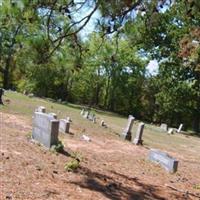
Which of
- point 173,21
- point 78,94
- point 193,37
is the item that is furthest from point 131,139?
point 78,94

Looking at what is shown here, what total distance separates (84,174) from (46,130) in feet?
8.34

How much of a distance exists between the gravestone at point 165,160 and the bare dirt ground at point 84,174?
0.20 m

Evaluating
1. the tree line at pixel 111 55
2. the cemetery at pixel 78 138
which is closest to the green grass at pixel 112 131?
the cemetery at pixel 78 138

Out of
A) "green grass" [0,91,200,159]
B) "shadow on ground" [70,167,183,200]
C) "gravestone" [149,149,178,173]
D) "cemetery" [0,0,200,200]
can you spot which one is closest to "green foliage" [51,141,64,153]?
"cemetery" [0,0,200,200]

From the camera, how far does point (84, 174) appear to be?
1110cm

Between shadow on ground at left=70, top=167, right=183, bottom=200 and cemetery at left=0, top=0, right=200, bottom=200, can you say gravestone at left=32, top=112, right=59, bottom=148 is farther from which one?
shadow on ground at left=70, top=167, right=183, bottom=200

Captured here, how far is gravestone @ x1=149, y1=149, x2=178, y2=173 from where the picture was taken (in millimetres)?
13719

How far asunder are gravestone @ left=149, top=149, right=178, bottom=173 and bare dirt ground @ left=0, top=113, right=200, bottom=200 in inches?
7.7

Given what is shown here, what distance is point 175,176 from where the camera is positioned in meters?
13.4

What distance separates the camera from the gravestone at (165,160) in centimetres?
1372

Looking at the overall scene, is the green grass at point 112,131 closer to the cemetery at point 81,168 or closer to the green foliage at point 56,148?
the cemetery at point 81,168

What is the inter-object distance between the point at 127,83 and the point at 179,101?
Result: 56.6ft

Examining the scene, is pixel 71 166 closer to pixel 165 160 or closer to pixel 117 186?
pixel 117 186

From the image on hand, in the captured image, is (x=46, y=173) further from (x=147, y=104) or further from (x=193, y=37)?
(x=147, y=104)
